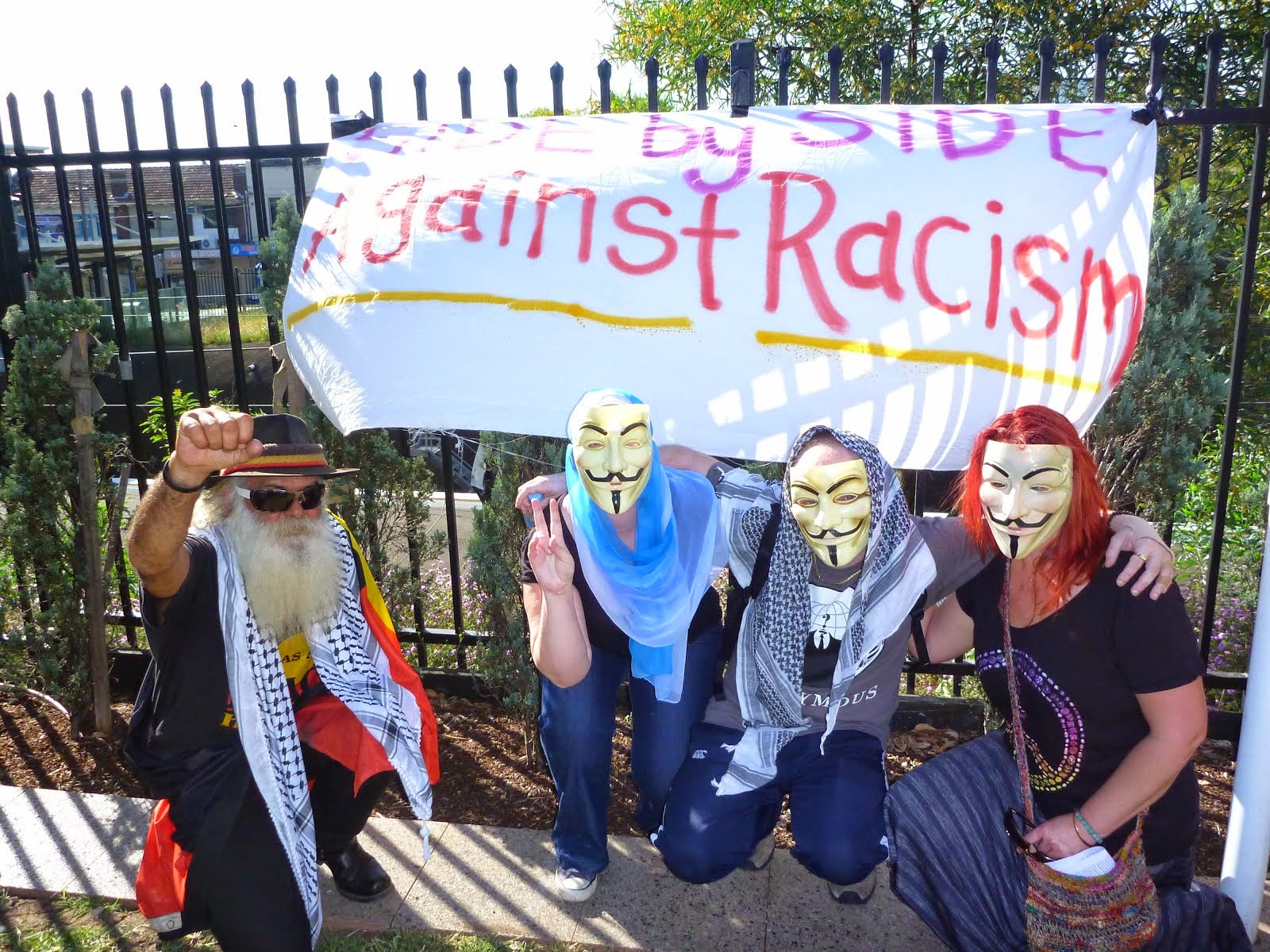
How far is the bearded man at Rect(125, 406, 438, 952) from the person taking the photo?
2383 millimetres

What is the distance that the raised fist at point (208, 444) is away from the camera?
1.98m

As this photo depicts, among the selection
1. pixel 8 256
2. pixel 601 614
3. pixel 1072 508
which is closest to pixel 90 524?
pixel 8 256

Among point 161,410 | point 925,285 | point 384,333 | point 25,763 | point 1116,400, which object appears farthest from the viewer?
point 161,410

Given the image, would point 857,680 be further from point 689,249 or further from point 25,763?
point 25,763

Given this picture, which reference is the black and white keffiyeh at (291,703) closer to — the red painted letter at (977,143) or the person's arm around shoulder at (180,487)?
the person's arm around shoulder at (180,487)

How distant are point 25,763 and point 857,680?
10.4 feet

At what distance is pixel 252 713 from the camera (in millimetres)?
2408

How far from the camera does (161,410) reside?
163 inches

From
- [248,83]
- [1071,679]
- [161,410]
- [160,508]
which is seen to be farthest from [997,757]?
[161,410]

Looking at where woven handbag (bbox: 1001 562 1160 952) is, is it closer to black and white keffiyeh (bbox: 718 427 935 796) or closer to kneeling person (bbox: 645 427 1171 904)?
kneeling person (bbox: 645 427 1171 904)

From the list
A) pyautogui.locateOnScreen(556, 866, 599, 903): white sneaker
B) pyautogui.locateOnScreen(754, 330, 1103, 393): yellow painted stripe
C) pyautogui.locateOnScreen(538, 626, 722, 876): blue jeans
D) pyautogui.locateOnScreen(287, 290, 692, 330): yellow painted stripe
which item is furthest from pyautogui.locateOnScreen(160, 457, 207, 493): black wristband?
pyautogui.locateOnScreen(556, 866, 599, 903): white sneaker

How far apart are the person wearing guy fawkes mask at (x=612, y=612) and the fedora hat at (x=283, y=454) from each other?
620mm

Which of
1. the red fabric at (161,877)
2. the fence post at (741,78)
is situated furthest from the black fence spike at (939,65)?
the red fabric at (161,877)

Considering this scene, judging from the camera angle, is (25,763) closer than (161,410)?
Yes
